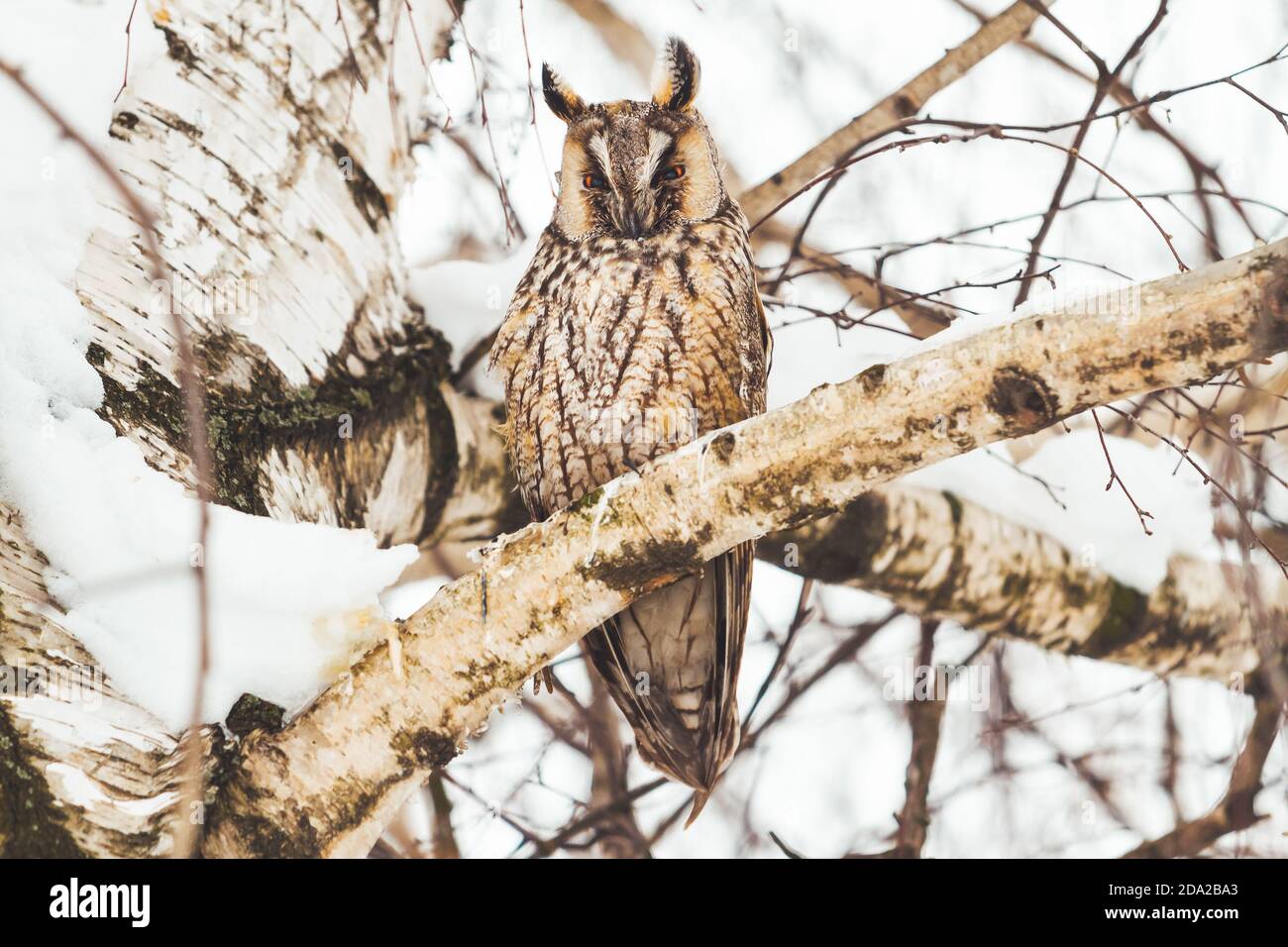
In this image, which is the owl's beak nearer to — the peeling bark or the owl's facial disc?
the owl's facial disc

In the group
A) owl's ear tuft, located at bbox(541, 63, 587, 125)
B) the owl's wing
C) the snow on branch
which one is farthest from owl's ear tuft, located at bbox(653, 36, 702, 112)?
the snow on branch

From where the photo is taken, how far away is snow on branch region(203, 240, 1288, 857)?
1.48 m

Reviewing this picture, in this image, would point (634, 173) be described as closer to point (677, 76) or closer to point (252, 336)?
point (677, 76)

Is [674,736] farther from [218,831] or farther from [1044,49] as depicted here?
[1044,49]

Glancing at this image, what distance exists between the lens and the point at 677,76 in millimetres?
2605

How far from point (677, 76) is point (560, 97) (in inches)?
11.5

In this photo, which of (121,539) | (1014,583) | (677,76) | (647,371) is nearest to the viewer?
(121,539)

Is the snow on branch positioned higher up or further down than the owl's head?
further down

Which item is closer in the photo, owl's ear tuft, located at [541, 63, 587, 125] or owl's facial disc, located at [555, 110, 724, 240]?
owl's facial disc, located at [555, 110, 724, 240]

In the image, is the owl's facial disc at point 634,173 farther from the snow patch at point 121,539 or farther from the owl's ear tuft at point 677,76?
the snow patch at point 121,539

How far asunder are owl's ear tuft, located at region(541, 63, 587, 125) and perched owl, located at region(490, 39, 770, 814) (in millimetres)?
103

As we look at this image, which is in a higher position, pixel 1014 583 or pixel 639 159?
pixel 639 159

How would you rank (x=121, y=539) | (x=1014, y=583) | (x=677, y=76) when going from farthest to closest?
(x=1014, y=583) < (x=677, y=76) < (x=121, y=539)

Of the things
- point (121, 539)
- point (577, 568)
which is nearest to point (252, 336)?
point (121, 539)
